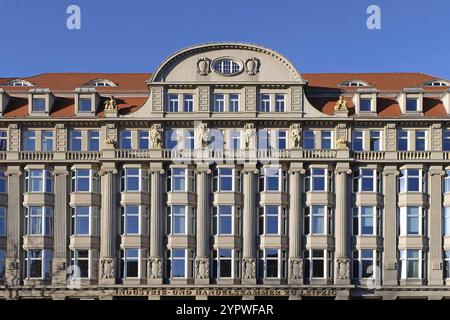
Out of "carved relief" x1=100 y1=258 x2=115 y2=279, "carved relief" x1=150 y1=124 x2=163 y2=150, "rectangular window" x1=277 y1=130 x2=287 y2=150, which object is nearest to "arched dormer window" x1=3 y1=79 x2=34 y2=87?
"carved relief" x1=150 y1=124 x2=163 y2=150

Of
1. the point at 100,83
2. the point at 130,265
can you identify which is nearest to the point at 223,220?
the point at 130,265

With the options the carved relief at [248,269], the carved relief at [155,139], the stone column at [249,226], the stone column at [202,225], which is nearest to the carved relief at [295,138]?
the stone column at [249,226]

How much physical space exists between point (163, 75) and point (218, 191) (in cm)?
838

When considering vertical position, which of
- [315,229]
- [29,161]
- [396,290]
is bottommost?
[396,290]

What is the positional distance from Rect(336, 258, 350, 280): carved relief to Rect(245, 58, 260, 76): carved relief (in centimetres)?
1316

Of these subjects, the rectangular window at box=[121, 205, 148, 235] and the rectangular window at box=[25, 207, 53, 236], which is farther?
the rectangular window at box=[25, 207, 53, 236]

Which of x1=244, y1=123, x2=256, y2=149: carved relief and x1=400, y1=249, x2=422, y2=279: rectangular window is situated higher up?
x1=244, y1=123, x2=256, y2=149: carved relief

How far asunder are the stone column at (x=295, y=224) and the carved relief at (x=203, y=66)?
27.1 feet

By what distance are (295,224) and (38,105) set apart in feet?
60.9

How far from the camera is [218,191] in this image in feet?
178

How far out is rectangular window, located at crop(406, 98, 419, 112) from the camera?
56.2 metres

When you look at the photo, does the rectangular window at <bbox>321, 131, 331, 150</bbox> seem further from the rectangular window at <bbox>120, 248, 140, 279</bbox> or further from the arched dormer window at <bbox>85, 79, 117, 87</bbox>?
the arched dormer window at <bbox>85, 79, 117, 87</bbox>

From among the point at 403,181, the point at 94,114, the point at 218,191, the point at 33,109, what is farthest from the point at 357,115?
the point at 33,109

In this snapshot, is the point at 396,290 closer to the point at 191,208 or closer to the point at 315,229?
the point at 315,229
